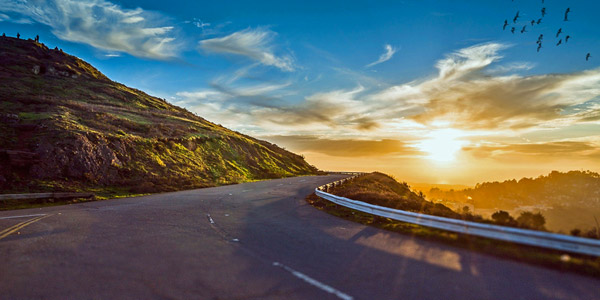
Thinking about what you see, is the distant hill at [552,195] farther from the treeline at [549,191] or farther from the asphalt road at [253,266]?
the asphalt road at [253,266]

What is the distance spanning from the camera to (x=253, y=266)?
673 cm

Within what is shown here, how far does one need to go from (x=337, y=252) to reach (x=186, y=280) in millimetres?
3776

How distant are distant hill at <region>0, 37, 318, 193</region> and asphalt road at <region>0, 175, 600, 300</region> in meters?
15.5

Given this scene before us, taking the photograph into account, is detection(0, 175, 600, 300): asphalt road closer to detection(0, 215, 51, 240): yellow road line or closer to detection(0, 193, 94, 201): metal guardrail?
detection(0, 215, 51, 240): yellow road line

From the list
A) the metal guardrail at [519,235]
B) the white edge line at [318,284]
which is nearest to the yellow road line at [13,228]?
the white edge line at [318,284]

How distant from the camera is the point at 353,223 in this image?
12.5m

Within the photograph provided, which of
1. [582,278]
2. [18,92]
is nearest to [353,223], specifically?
[582,278]

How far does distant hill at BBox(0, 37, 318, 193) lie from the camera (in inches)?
950

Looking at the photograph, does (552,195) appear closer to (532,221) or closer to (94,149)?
(532,221)

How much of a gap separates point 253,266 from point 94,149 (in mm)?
28504

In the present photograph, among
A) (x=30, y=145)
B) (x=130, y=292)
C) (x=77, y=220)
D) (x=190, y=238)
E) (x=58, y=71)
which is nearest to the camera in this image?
(x=130, y=292)

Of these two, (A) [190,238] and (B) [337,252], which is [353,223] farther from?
(A) [190,238]

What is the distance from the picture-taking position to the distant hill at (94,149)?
24.1 meters

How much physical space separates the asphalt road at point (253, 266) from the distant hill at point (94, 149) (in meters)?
15.5
